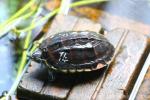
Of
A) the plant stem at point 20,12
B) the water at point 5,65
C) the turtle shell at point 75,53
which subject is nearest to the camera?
the turtle shell at point 75,53

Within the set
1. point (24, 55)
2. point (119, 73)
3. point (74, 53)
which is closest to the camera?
point (74, 53)

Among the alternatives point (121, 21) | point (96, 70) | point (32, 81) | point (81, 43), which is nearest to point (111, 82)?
point (96, 70)

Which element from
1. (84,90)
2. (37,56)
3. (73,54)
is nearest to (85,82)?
(84,90)

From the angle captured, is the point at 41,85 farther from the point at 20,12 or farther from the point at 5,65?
the point at 20,12

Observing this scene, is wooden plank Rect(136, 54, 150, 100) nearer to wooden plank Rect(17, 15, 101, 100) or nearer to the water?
wooden plank Rect(17, 15, 101, 100)

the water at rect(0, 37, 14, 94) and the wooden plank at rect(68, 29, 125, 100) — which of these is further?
the water at rect(0, 37, 14, 94)

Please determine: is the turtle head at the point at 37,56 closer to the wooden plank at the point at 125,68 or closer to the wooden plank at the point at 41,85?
the wooden plank at the point at 41,85

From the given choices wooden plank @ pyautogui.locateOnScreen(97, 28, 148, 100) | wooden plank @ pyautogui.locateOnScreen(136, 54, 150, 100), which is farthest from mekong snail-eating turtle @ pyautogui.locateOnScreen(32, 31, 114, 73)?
wooden plank @ pyautogui.locateOnScreen(136, 54, 150, 100)

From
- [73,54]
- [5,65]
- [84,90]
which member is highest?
[73,54]

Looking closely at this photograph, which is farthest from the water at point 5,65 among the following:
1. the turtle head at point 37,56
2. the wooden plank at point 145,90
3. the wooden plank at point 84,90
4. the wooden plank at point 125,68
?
the wooden plank at point 145,90
